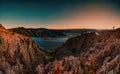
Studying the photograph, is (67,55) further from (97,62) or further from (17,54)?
(97,62)

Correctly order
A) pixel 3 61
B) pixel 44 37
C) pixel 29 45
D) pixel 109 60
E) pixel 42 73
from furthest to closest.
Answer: pixel 44 37
pixel 29 45
pixel 3 61
pixel 42 73
pixel 109 60

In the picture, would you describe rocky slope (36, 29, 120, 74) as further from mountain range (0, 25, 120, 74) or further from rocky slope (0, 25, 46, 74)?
rocky slope (0, 25, 46, 74)

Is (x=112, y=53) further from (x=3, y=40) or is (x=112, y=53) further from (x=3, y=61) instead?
(x=3, y=40)

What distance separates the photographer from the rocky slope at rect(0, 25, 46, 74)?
1930 inches

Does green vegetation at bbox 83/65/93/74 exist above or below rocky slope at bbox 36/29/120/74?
below

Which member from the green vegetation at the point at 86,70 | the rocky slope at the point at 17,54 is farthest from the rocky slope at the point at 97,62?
the rocky slope at the point at 17,54

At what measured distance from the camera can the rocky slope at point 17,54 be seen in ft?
161

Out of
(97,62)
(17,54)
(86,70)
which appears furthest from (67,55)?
(86,70)

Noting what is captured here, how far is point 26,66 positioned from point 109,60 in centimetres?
2185

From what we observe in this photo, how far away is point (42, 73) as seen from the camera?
4062 centimetres

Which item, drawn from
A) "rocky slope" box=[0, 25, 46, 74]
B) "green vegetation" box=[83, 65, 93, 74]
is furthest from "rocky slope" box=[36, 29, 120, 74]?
"rocky slope" box=[0, 25, 46, 74]

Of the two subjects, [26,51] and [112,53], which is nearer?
[112,53]

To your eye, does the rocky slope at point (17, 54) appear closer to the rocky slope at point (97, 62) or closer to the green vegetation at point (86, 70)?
the rocky slope at point (97, 62)

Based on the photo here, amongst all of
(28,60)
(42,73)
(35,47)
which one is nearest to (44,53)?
(35,47)
